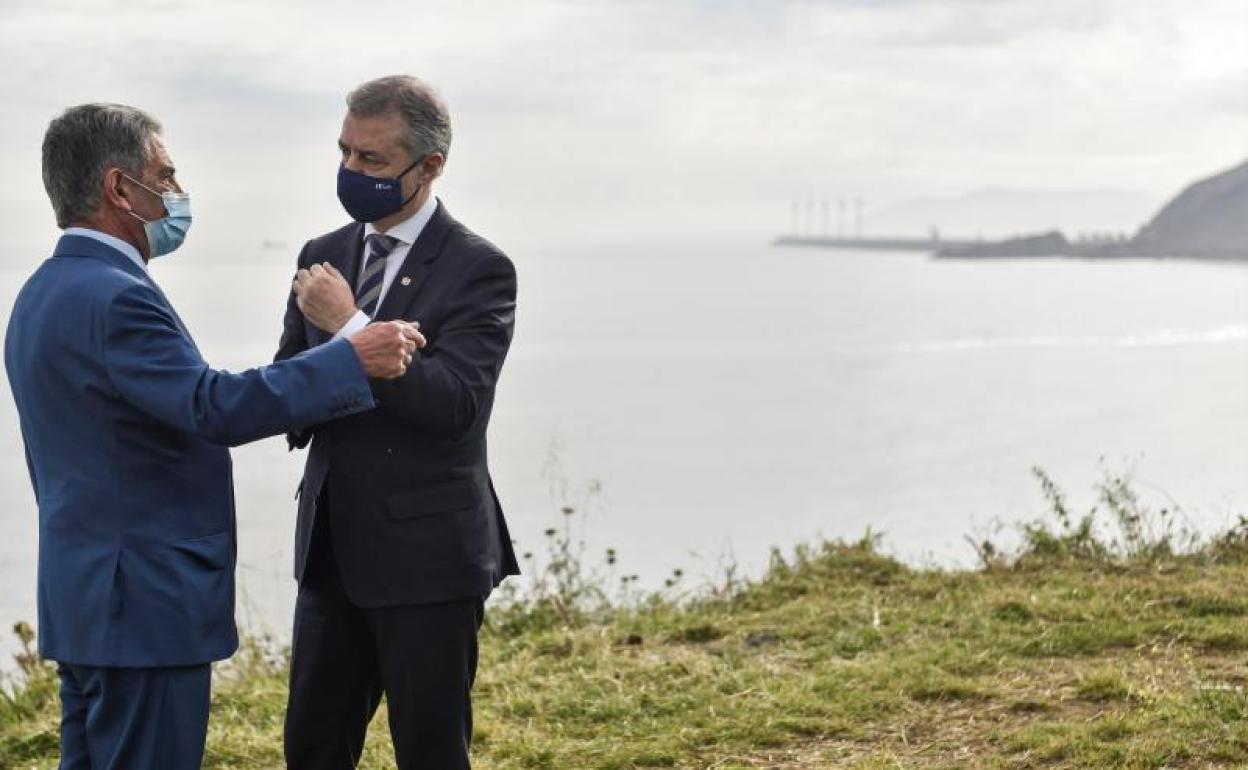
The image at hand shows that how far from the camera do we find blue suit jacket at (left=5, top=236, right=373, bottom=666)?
10.0 feet

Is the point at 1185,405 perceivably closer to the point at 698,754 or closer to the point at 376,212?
the point at 698,754

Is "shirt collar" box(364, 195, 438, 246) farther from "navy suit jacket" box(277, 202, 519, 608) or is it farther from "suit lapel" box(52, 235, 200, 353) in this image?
"suit lapel" box(52, 235, 200, 353)

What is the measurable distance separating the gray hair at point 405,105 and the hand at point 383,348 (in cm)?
51

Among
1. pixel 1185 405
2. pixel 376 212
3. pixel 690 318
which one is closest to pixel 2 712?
pixel 376 212

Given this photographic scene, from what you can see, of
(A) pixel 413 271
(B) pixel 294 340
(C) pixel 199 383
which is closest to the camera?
(C) pixel 199 383

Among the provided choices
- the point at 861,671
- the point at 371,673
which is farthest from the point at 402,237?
the point at 861,671

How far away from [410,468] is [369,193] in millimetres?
621

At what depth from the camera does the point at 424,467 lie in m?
3.48

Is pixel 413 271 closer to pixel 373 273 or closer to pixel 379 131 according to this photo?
pixel 373 273

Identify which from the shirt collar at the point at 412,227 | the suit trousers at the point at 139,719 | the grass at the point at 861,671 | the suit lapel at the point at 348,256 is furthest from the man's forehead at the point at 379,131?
the grass at the point at 861,671

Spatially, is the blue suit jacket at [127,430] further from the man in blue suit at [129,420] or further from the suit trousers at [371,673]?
the suit trousers at [371,673]

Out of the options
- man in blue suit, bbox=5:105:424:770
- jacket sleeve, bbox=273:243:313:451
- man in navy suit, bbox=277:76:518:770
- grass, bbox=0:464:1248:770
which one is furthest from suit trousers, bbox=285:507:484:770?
grass, bbox=0:464:1248:770

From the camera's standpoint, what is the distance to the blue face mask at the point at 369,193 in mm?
3477

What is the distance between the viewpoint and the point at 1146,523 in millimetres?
7848
